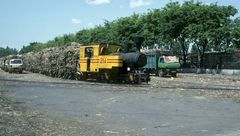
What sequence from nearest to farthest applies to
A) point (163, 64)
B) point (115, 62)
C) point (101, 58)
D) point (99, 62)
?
point (115, 62) → point (101, 58) → point (99, 62) → point (163, 64)

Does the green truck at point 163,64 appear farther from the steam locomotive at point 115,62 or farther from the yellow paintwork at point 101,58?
the steam locomotive at point 115,62

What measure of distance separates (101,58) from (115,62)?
6.98 feet

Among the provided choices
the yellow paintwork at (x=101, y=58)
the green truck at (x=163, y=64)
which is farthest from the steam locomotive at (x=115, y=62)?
the green truck at (x=163, y=64)

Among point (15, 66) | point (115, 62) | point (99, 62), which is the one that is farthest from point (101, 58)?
point (15, 66)

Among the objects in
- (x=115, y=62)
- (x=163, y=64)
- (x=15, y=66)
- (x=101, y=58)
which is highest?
(x=101, y=58)

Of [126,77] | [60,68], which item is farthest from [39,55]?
[126,77]

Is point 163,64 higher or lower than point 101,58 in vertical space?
lower

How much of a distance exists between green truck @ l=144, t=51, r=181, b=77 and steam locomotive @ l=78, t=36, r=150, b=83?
1570 cm

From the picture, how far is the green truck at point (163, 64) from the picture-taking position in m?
54.7

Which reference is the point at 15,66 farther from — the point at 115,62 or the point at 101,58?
the point at 115,62

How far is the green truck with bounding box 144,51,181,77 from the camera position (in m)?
54.7

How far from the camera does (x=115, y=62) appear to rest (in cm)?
3544

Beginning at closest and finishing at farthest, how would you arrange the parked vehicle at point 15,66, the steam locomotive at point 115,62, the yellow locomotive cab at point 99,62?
1. the steam locomotive at point 115,62
2. the yellow locomotive cab at point 99,62
3. the parked vehicle at point 15,66

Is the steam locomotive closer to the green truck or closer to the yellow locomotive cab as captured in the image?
the yellow locomotive cab
